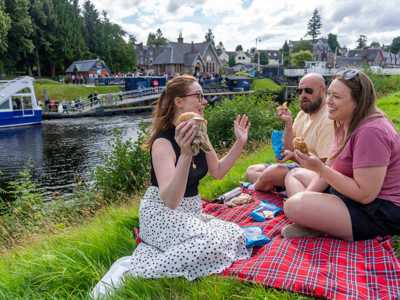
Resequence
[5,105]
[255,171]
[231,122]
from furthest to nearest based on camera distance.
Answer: [5,105], [231,122], [255,171]

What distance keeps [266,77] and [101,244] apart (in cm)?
5716

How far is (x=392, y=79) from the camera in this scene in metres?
19.2

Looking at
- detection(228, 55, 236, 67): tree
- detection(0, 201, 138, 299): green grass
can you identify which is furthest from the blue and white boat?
detection(228, 55, 236, 67): tree

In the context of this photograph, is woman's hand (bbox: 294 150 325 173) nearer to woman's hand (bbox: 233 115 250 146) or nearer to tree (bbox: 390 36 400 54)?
woman's hand (bbox: 233 115 250 146)

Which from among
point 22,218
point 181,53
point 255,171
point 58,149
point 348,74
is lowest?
point 58,149

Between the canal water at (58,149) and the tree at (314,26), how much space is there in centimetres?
8601

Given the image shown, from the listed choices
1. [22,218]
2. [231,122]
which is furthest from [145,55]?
[22,218]

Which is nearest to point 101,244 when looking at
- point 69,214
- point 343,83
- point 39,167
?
point 343,83

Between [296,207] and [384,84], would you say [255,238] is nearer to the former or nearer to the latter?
[296,207]

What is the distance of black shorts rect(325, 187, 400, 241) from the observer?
2672mm

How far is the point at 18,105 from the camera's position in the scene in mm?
26438

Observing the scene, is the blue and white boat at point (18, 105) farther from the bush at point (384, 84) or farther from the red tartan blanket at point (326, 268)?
the red tartan blanket at point (326, 268)

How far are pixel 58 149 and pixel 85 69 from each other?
116ft

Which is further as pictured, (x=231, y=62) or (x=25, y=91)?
(x=231, y=62)
